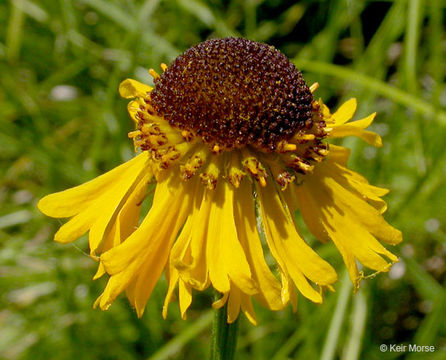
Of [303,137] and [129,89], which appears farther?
[129,89]

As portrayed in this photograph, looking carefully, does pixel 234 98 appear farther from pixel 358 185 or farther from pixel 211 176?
pixel 358 185

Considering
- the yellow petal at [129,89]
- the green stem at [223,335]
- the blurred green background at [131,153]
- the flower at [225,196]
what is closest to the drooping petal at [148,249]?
the flower at [225,196]

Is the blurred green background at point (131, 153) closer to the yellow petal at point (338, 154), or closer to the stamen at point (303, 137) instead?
the yellow petal at point (338, 154)

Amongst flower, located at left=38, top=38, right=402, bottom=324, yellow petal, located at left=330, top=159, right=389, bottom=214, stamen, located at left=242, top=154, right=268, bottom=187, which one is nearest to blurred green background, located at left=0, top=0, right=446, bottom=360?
yellow petal, located at left=330, top=159, right=389, bottom=214

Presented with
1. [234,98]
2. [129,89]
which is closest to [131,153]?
[129,89]

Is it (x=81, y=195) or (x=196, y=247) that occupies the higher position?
(x=81, y=195)

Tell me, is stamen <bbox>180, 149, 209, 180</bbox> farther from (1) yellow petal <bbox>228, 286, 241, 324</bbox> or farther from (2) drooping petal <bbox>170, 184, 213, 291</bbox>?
(1) yellow petal <bbox>228, 286, 241, 324</bbox>

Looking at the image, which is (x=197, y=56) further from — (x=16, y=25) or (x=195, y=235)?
(x=16, y=25)
